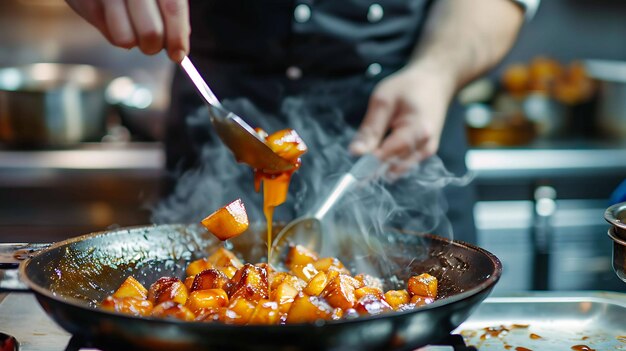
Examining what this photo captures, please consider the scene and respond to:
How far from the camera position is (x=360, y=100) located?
2.55 metres

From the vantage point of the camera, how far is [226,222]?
59.1 inches

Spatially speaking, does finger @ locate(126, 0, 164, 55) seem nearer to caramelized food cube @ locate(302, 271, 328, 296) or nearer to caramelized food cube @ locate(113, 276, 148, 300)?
caramelized food cube @ locate(113, 276, 148, 300)

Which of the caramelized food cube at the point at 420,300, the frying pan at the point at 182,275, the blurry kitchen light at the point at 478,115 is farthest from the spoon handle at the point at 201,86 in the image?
the blurry kitchen light at the point at 478,115

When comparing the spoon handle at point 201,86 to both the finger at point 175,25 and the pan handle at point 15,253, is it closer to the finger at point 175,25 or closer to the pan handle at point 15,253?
the finger at point 175,25

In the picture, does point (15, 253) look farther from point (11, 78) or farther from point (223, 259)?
point (11, 78)

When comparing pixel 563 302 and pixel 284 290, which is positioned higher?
pixel 284 290

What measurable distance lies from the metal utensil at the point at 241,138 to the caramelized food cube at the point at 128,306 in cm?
41

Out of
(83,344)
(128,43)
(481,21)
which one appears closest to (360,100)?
(481,21)

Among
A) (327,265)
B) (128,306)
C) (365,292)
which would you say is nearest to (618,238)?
(365,292)

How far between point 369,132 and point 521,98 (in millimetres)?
2544

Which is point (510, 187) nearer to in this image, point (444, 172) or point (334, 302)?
point (444, 172)

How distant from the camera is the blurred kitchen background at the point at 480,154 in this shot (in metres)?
3.54

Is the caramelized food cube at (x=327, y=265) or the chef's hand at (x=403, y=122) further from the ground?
the chef's hand at (x=403, y=122)

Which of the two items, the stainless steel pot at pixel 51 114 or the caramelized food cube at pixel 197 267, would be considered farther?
the stainless steel pot at pixel 51 114
